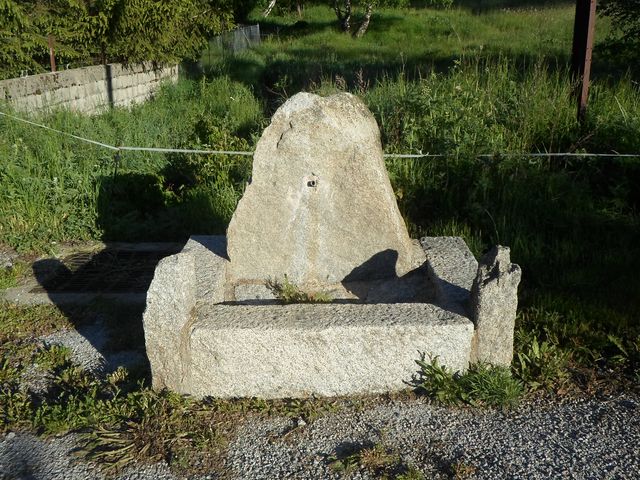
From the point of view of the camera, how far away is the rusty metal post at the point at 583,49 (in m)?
6.27

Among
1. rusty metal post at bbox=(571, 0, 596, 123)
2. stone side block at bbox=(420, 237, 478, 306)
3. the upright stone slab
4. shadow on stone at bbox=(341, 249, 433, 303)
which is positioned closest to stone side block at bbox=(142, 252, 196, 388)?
the upright stone slab

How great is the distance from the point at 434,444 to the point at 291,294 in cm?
135

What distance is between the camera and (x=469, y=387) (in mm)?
3400

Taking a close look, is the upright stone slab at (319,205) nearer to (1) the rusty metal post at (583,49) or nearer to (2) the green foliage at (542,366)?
(2) the green foliage at (542,366)

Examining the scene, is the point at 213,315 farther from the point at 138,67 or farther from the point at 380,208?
the point at 138,67

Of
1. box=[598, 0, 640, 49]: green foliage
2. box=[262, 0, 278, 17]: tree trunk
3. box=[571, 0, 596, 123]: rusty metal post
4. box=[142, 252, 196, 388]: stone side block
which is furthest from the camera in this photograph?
box=[262, 0, 278, 17]: tree trunk

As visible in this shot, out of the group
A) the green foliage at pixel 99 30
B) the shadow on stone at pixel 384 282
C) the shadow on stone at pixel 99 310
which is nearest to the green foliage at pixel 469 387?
the shadow on stone at pixel 384 282

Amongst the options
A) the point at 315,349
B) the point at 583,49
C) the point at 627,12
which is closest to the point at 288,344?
the point at 315,349

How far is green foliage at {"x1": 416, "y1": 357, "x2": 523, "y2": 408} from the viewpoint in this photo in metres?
3.36

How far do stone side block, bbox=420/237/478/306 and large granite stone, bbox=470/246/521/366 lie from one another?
0.24 metres

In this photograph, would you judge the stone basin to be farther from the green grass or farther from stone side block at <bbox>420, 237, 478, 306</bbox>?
the green grass

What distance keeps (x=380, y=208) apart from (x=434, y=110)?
2.55 m

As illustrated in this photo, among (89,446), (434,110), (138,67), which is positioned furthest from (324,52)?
(89,446)

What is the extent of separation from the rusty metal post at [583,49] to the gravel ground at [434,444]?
145 inches
